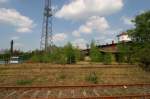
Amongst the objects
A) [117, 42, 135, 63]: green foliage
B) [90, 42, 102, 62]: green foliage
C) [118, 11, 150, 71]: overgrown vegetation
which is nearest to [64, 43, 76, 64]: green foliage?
[90, 42, 102, 62]: green foliage

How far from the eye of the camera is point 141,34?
43500 millimetres

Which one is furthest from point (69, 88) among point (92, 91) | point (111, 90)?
point (111, 90)

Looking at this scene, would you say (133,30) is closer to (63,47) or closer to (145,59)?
(145,59)

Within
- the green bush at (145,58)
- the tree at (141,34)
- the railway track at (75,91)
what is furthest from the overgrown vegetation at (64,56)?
the railway track at (75,91)

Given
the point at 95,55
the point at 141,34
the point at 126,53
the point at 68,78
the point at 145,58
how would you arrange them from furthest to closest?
the point at 95,55
the point at 126,53
the point at 141,34
the point at 145,58
the point at 68,78

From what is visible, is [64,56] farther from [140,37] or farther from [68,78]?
[68,78]

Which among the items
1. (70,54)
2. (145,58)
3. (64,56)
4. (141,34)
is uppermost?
(141,34)

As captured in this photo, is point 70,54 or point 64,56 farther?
point 70,54

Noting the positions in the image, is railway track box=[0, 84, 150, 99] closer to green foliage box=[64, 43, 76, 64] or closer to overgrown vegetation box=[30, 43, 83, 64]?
overgrown vegetation box=[30, 43, 83, 64]

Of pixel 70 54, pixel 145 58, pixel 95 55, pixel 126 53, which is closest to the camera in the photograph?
pixel 145 58

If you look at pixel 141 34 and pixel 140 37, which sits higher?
pixel 141 34

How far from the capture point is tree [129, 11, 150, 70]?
1591 inches

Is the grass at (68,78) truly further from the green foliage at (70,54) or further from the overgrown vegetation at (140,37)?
the green foliage at (70,54)

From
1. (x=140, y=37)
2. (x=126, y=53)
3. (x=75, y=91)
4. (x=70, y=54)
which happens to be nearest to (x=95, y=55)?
(x=70, y=54)
